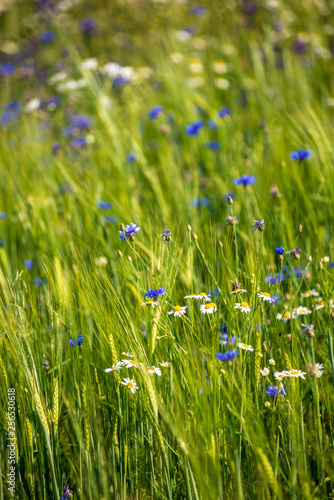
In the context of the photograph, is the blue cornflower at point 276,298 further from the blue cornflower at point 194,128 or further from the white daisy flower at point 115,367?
the blue cornflower at point 194,128

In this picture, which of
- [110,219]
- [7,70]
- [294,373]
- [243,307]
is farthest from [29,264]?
[7,70]

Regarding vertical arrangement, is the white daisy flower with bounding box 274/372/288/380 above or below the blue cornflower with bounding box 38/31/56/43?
below

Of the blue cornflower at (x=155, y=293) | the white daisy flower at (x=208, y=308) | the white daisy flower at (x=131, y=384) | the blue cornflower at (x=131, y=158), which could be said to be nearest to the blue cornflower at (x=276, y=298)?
the white daisy flower at (x=208, y=308)

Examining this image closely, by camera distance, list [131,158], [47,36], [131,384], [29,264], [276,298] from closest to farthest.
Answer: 1. [131,384]
2. [276,298]
3. [29,264]
4. [131,158]
5. [47,36]

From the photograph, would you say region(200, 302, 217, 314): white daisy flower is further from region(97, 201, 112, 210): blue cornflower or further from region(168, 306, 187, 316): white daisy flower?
region(97, 201, 112, 210): blue cornflower

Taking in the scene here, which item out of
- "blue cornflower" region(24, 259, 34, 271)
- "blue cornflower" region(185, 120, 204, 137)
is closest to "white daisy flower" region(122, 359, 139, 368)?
"blue cornflower" region(24, 259, 34, 271)

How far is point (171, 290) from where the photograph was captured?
1.01 metres

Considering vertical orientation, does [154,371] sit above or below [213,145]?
below

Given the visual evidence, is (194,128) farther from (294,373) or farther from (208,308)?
(294,373)

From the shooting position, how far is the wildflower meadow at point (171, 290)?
2.93 feet

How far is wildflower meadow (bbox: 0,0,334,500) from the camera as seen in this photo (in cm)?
89

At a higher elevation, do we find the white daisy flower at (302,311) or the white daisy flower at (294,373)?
the white daisy flower at (302,311)

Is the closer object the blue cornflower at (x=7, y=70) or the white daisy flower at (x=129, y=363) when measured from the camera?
the white daisy flower at (x=129, y=363)

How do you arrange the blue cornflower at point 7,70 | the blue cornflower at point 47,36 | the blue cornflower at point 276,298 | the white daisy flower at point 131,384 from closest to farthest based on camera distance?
the white daisy flower at point 131,384 → the blue cornflower at point 276,298 → the blue cornflower at point 7,70 → the blue cornflower at point 47,36
